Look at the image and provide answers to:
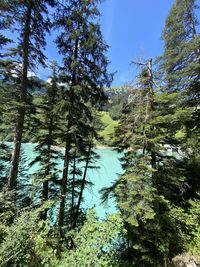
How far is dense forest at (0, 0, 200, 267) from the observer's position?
21.0 ft

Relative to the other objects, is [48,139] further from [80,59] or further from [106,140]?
[80,59]

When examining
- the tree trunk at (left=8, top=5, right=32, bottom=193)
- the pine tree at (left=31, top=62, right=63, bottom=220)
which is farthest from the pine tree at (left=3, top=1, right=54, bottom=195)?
the pine tree at (left=31, top=62, right=63, bottom=220)

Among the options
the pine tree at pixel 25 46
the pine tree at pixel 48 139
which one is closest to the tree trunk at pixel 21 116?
the pine tree at pixel 25 46

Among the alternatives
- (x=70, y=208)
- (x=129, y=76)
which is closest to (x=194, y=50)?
(x=129, y=76)

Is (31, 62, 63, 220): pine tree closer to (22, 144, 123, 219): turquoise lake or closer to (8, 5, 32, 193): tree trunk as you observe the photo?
(22, 144, 123, 219): turquoise lake

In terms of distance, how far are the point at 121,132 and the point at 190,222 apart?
3.69 m

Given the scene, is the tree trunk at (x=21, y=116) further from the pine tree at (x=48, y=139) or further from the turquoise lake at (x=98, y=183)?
the turquoise lake at (x=98, y=183)

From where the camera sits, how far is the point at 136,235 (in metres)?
7.21

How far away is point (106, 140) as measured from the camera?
9312mm

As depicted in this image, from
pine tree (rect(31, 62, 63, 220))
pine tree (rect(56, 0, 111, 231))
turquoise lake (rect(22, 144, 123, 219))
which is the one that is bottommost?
turquoise lake (rect(22, 144, 123, 219))

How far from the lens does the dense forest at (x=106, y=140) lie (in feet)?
21.0

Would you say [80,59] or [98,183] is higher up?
[80,59]

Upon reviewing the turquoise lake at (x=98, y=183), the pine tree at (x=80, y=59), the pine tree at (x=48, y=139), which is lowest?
the turquoise lake at (x=98, y=183)

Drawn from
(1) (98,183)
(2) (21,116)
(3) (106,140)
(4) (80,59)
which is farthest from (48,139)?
(1) (98,183)
